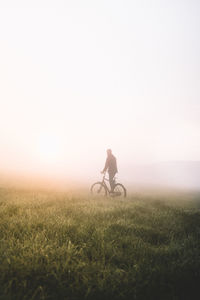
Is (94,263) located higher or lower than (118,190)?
lower

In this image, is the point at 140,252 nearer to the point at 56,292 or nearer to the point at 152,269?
the point at 152,269

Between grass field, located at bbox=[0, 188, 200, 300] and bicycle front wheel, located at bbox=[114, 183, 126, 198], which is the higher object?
bicycle front wheel, located at bbox=[114, 183, 126, 198]

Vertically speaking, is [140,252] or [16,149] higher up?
[16,149]

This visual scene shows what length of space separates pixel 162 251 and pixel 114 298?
5.61 ft

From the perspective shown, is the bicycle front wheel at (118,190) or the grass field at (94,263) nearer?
the grass field at (94,263)

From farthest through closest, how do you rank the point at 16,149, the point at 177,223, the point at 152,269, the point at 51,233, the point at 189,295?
the point at 16,149 → the point at 177,223 → the point at 51,233 → the point at 152,269 → the point at 189,295

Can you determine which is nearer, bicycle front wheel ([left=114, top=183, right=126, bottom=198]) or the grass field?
the grass field

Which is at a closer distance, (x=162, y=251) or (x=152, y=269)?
(x=152, y=269)

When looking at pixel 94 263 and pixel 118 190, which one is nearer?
pixel 94 263

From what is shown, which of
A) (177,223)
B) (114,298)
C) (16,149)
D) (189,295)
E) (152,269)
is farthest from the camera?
(16,149)

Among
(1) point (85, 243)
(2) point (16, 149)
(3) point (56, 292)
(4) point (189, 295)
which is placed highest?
(2) point (16, 149)

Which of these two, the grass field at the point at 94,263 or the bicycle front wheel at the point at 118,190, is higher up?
the bicycle front wheel at the point at 118,190

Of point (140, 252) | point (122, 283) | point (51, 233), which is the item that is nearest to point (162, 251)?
point (140, 252)

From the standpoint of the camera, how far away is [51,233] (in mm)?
4000
